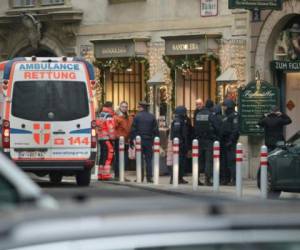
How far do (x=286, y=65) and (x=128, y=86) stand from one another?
5832mm

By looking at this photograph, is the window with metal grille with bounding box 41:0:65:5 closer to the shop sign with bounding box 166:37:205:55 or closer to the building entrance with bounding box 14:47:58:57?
the building entrance with bounding box 14:47:58:57

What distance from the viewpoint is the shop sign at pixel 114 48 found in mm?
28281

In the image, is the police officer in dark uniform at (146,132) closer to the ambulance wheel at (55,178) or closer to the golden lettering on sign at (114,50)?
the ambulance wheel at (55,178)

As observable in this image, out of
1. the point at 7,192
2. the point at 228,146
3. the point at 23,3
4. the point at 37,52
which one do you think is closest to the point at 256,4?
the point at 228,146

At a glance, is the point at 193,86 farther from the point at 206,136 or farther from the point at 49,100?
the point at 49,100

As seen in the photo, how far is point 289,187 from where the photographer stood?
19031 millimetres

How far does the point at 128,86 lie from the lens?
29047 millimetres

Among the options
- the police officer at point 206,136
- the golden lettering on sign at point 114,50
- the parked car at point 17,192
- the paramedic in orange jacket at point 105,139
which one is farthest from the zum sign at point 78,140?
the parked car at point 17,192

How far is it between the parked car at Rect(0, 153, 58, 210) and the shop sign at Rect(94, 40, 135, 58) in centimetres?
2229

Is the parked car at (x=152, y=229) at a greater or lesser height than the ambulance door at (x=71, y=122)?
greater

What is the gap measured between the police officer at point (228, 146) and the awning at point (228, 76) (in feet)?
9.19

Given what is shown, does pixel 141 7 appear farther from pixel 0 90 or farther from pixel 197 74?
pixel 0 90

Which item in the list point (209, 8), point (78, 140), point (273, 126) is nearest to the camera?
point (78, 140)

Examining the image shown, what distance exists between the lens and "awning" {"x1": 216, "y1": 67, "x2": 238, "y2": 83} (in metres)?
25.3
